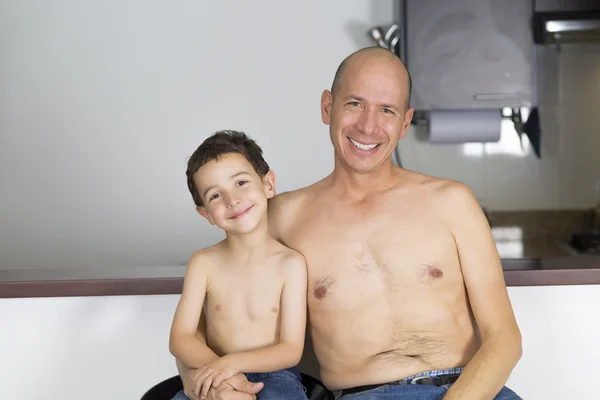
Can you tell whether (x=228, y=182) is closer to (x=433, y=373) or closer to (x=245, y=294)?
(x=245, y=294)

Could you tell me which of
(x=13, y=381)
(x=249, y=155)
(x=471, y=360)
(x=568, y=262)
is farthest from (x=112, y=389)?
(x=568, y=262)

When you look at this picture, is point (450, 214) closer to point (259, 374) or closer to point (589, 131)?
point (259, 374)

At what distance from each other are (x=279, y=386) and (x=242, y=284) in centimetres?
24

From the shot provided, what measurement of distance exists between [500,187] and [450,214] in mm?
2401

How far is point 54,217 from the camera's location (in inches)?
149

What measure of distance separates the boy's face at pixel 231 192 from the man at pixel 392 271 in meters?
0.19

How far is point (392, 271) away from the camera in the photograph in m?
1.58

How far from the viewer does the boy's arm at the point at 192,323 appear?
4.90 feet

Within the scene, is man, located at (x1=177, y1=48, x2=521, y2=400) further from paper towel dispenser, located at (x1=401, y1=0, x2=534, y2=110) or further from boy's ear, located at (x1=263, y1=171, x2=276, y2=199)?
paper towel dispenser, located at (x1=401, y1=0, x2=534, y2=110)

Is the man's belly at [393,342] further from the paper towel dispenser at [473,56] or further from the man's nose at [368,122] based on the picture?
the paper towel dispenser at [473,56]

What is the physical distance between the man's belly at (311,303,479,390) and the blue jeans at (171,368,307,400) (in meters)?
0.13

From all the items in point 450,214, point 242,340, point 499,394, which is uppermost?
point 450,214

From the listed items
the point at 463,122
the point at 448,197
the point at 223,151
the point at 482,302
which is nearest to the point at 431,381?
the point at 482,302

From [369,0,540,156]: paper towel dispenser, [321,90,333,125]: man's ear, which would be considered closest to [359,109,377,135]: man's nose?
[321,90,333,125]: man's ear
